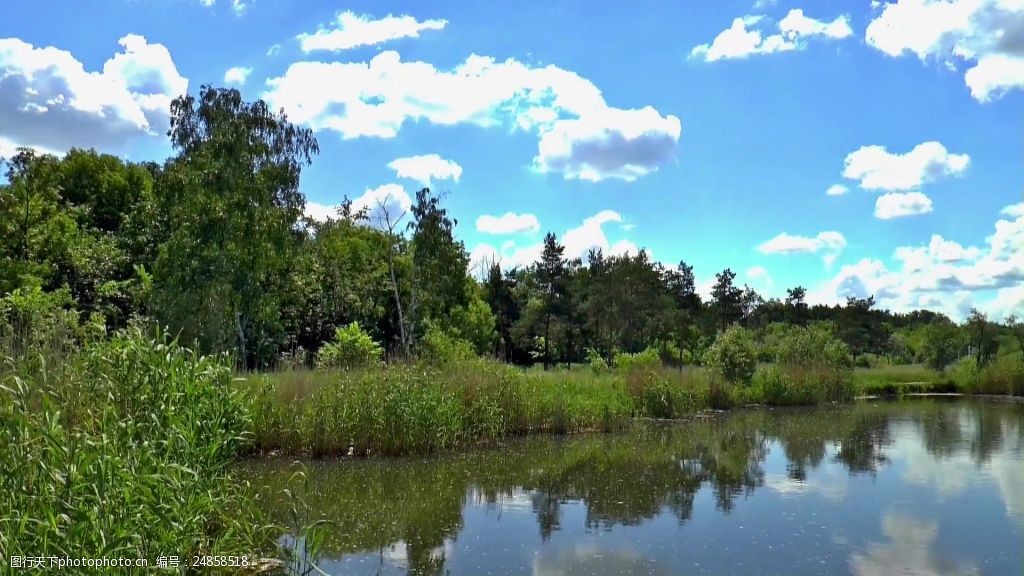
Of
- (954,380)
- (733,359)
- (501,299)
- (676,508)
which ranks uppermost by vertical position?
(501,299)

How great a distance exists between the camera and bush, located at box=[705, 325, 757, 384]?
67.2 ft

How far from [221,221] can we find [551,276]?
2137 centimetres

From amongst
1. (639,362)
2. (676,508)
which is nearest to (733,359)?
(639,362)

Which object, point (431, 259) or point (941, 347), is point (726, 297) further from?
point (431, 259)

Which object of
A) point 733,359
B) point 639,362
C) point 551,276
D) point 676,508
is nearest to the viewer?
point 676,508

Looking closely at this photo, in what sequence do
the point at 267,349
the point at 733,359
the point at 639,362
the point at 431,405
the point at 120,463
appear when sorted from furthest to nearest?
the point at 267,349
the point at 733,359
the point at 639,362
the point at 431,405
the point at 120,463

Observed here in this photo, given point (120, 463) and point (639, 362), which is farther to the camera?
point (639, 362)

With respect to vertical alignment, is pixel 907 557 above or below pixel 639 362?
below

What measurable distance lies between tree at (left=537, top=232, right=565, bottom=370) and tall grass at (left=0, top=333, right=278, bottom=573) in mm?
28702

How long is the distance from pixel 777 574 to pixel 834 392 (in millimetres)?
19773

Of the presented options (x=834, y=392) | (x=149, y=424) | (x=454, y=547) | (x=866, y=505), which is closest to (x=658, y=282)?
(x=834, y=392)

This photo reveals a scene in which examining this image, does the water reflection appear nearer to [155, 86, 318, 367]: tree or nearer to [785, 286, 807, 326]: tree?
[155, 86, 318, 367]: tree

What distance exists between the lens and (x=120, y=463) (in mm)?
3945

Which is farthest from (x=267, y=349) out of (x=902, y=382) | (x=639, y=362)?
(x=902, y=382)
